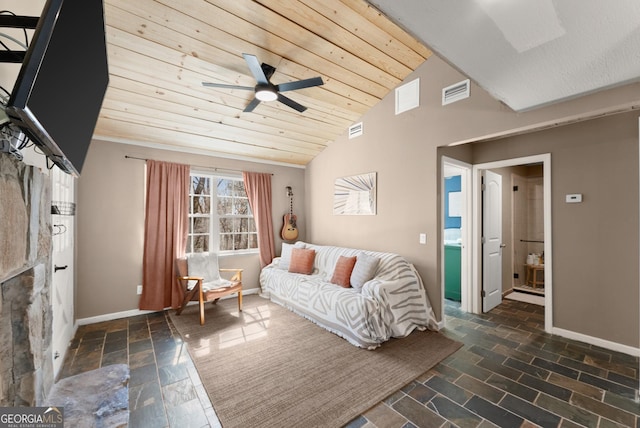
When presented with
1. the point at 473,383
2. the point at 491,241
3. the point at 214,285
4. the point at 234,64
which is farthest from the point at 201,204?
the point at 491,241

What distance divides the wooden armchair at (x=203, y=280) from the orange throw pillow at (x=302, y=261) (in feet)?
2.73

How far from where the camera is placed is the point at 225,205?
14.7 feet

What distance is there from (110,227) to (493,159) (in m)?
5.09

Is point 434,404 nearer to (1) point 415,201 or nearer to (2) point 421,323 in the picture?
(2) point 421,323

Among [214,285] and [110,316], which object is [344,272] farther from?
[110,316]

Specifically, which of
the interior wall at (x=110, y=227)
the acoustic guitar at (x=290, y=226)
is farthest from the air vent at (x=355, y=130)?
the interior wall at (x=110, y=227)

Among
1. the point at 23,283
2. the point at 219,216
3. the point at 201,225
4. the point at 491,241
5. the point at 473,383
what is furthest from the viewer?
the point at 219,216

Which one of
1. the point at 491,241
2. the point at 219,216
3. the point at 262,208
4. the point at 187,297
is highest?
the point at 262,208

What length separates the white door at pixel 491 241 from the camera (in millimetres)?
3666

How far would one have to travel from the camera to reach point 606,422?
1697mm

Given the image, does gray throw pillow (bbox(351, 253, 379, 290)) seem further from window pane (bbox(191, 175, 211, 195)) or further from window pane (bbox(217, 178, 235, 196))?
Answer: window pane (bbox(191, 175, 211, 195))

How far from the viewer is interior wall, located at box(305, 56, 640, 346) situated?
2543 mm

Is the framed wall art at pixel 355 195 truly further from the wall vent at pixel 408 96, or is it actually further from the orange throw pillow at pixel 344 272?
the wall vent at pixel 408 96

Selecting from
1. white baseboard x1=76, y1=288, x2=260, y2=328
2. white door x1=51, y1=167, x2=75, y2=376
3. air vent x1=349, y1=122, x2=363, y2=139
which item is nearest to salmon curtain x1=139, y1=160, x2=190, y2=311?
white baseboard x1=76, y1=288, x2=260, y2=328
